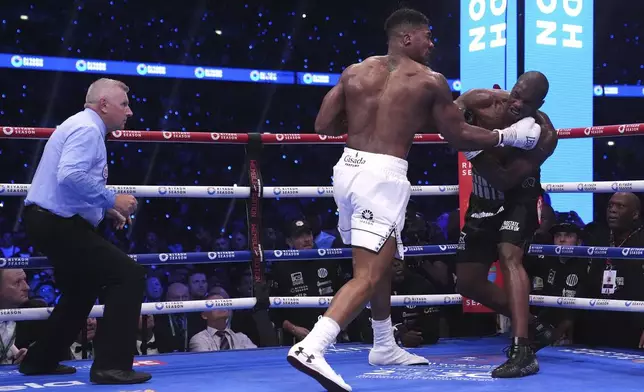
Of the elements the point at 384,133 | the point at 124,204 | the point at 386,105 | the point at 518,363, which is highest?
the point at 386,105

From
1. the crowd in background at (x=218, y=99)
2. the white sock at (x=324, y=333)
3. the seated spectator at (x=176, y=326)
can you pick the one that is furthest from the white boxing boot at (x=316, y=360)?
the crowd in background at (x=218, y=99)

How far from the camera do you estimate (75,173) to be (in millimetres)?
2686

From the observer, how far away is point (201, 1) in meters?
12.0

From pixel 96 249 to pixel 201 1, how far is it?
974 centimetres

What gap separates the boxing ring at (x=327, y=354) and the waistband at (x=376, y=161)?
0.65m

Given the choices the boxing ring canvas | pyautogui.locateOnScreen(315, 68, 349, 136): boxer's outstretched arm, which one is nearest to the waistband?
pyautogui.locateOnScreen(315, 68, 349, 136): boxer's outstretched arm

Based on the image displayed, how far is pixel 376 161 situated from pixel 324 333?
25.6 inches

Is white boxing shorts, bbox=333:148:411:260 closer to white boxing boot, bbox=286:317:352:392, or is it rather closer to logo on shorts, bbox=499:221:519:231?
white boxing boot, bbox=286:317:352:392

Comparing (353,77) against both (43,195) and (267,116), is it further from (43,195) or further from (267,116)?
(267,116)

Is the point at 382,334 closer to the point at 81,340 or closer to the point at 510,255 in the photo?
the point at 510,255

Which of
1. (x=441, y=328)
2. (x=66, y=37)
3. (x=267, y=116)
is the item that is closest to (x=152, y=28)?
(x=66, y=37)

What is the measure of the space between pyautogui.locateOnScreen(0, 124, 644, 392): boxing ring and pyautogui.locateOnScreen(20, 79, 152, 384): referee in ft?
0.44

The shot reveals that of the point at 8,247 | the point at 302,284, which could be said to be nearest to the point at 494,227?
the point at 302,284

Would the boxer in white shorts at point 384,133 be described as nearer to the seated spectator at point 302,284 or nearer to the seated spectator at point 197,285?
the seated spectator at point 302,284
